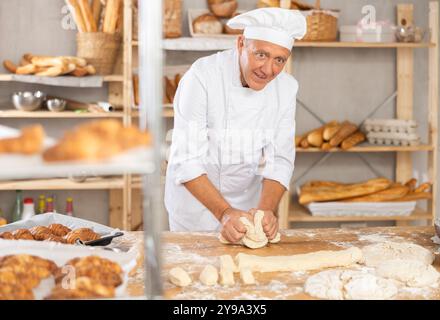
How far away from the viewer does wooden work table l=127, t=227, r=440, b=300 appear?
1.77 meters

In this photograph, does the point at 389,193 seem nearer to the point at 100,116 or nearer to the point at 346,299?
the point at 100,116

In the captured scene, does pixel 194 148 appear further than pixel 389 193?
No

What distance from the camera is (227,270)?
1.87 m

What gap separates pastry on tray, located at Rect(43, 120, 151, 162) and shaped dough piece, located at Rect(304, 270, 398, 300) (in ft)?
2.34

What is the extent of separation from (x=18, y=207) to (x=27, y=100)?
2.49 feet

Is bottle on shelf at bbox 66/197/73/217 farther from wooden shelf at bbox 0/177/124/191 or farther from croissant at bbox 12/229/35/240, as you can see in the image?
croissant at bbox 12/229/35/240

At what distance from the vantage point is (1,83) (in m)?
4.21

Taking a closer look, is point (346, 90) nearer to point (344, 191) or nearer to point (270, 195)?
point (344, 191)

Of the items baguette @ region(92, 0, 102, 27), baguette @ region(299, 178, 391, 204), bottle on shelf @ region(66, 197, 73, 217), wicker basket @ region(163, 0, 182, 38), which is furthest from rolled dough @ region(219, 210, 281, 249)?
baguette @ region(92, 0, 102, 27)

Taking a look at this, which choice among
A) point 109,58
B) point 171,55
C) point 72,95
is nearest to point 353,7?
point 171,55

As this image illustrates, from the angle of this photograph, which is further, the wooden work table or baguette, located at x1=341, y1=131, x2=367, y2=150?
baguette, located at x1=341, y1=131, x2=367, y2=150

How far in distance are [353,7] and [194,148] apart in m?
2.27

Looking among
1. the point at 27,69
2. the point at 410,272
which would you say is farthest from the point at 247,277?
the point at 27,69

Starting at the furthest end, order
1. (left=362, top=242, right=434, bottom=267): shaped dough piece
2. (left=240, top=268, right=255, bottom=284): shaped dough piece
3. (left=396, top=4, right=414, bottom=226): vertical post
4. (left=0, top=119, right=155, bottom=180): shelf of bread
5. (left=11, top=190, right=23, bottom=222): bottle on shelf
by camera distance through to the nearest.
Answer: (left=396, top=4, right=414, bottom=226): vertical post, (left=11, top=190, right=23, bottom=222): bottle on shelf, (left=362, top=242, right=434, bottom=267): shaped dough piece, (left=240, top=268, right=255, bottom=284): shaped dough piece, (left=0, top=119, right=155, bottom=180): shelf of bread
